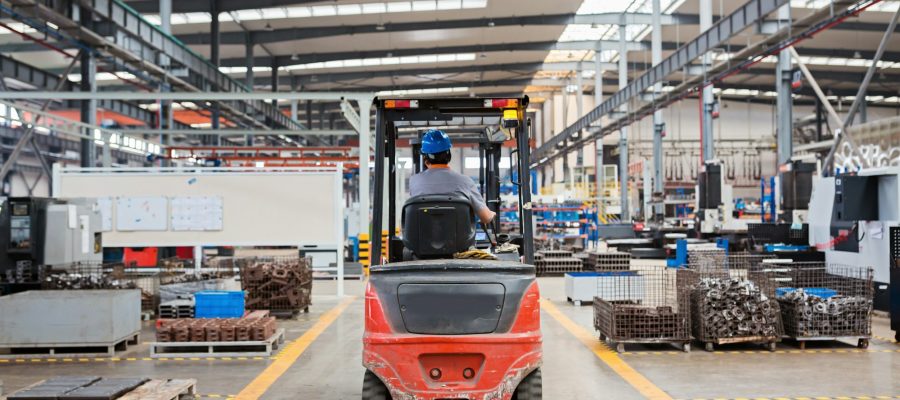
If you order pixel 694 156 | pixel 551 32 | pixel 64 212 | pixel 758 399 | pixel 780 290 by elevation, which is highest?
pixel 551 32

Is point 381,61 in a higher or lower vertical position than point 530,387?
higher

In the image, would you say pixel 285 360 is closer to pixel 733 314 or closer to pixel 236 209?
pixel 733 314

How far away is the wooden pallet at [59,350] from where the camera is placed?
8.47 meters

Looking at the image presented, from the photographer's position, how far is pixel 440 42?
30.8 meters

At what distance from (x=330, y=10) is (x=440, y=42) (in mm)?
6987

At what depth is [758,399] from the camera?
6.50 m

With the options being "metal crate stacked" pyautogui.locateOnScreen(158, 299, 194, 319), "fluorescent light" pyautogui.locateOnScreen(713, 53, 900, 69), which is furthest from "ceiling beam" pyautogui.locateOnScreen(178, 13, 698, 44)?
A: "metal crate stacked" pyautogui.locateOnScreen(158, 299, 194, 319)

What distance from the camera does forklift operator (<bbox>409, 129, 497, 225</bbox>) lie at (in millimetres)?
5277

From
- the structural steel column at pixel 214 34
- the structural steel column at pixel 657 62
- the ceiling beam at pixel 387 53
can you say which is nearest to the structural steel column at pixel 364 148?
the structural steel column at pixel 214 34

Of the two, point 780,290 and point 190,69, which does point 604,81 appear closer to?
point 190,69

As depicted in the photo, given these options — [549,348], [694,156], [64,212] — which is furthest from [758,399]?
[694,156]

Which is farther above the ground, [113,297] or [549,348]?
[113,297]

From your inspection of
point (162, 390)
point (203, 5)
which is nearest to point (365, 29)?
point (203, 5)

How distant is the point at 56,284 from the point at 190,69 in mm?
10656
